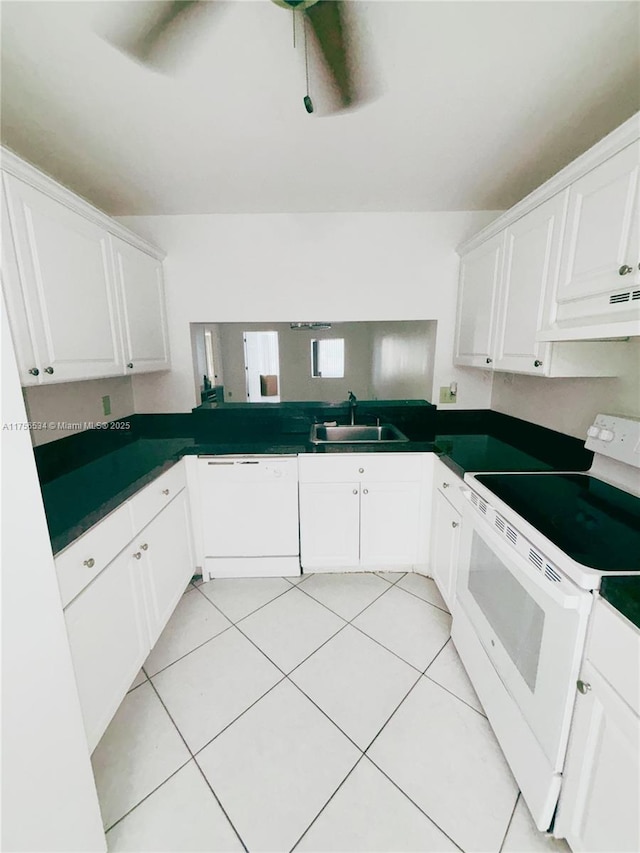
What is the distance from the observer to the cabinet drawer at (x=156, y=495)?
1398mm

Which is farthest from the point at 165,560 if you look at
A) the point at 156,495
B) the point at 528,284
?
the point at 528,284

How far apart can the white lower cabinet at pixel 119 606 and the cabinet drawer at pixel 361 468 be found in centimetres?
79

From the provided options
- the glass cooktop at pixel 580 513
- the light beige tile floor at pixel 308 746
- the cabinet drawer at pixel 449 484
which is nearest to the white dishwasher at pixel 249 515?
the light beige tile floor at pixel 308 746

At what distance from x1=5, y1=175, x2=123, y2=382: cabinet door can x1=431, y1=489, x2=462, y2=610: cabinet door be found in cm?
192

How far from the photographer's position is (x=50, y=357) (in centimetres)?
128

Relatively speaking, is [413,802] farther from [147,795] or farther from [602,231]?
[602,231]

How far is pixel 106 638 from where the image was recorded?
117 centimetres

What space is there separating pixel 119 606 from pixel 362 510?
1.28 meters

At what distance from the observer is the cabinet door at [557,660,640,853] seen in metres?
0.68

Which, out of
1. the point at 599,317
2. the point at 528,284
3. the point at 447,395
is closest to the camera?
the point at 599,317

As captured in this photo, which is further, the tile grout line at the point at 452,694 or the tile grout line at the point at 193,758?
the tile grout line at the point at 452,694

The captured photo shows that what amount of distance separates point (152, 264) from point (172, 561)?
186 cm

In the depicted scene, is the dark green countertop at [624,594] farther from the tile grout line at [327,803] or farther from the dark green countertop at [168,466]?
the tile grout line at [327,803]

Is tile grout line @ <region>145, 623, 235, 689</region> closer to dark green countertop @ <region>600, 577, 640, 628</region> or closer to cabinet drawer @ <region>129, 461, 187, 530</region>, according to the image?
cabinet drawer @ <region>129, 461, 187, 530</region>
